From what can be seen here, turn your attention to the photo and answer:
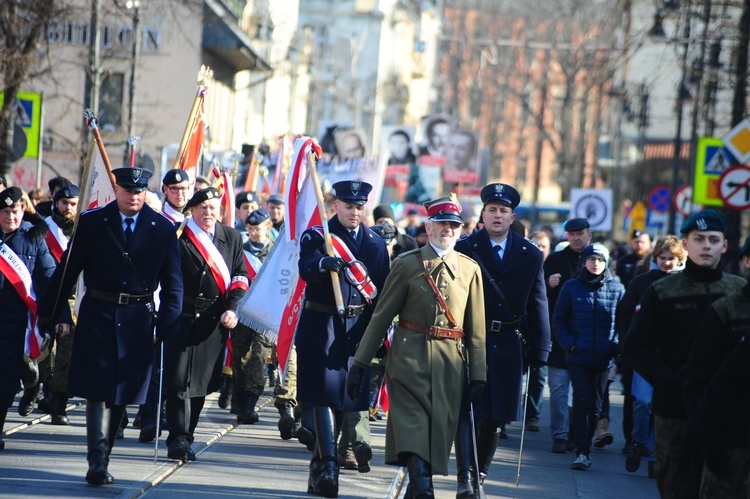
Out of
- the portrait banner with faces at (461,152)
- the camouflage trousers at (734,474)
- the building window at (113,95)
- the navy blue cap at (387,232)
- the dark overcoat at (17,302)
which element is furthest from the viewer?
the building window at (113,95)

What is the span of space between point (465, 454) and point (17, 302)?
12.3 feet

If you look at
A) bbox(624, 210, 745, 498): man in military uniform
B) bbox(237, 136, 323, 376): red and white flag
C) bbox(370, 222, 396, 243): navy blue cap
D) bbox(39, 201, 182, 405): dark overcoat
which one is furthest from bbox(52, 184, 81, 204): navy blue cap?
bbox(624, 210, 745, 498): man in military uniform

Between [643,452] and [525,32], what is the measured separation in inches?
2767

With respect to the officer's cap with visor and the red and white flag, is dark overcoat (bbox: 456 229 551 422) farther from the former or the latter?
the red and white flag

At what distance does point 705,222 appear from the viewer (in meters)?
6.91

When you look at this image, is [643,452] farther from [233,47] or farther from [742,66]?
[233,47]

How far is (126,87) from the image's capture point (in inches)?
1516

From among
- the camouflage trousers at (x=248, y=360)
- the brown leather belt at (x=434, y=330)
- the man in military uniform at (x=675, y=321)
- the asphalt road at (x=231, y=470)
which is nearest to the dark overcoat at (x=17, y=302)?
the asphalt road at (x=231, y=470)

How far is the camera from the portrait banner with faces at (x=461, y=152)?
115 feet

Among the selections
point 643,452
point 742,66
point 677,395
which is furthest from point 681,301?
point 742,66

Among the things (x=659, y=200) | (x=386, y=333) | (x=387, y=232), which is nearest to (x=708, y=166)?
(x=387, y=232)

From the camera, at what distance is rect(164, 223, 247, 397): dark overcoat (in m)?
9.95

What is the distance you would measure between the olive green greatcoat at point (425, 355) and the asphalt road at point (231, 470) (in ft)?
3.78

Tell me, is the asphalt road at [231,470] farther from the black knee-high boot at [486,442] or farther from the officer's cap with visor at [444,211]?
the officer's cap with visor at [444,211]
